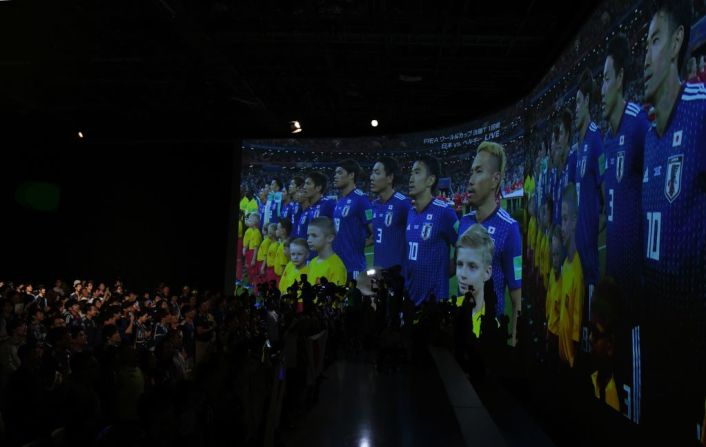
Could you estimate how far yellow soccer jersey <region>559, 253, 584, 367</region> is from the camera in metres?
7.35

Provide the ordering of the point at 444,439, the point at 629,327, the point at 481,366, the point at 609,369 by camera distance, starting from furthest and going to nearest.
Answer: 1. the point at 481,366
2. the point at 444,439
3. the point at 609,369
4. the point at 629,327

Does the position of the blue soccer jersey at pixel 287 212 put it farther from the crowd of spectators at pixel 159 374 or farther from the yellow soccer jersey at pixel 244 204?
the crowd of spectators at pixel 159 374

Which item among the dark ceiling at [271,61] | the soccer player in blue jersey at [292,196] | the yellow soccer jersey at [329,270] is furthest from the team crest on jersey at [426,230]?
the soccer player in blue jersey at [292,196]

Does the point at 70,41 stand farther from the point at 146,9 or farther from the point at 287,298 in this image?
the point at 287,298

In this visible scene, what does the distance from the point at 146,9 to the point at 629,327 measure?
8409 mm

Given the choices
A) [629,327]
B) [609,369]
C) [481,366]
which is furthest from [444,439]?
[481,366]

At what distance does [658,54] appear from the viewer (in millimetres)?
5156

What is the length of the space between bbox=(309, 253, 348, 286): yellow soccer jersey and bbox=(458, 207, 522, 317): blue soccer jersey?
5182 millimetres

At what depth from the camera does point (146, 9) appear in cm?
1020

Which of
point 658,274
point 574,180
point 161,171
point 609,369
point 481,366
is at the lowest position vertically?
point 481,366

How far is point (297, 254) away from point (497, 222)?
6.85 metres

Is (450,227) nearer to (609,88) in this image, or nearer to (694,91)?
(609,88)

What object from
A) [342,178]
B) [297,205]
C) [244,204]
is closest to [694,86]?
[342,178]

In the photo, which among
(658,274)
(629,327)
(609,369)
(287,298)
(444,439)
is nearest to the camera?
(658,274)
